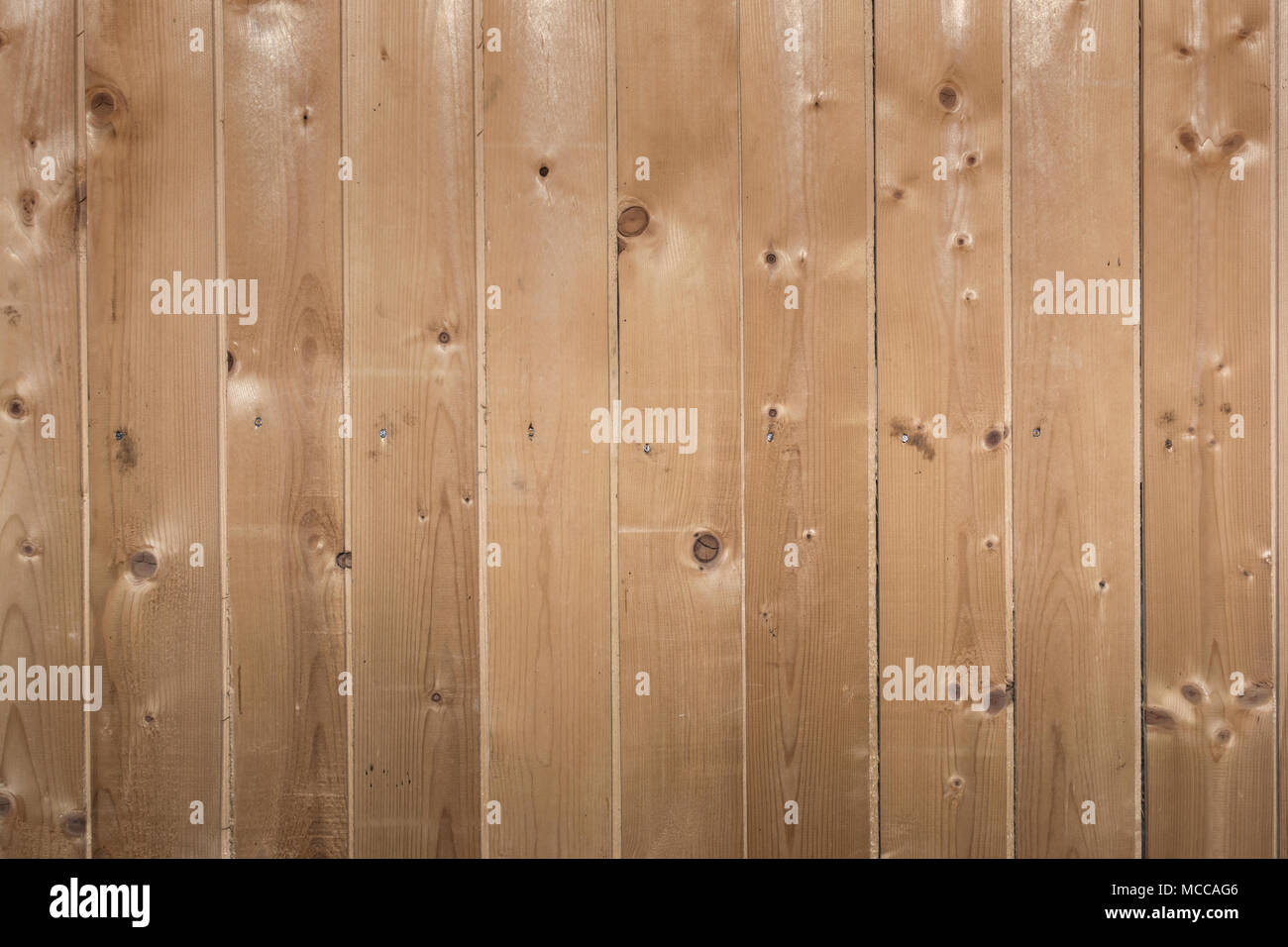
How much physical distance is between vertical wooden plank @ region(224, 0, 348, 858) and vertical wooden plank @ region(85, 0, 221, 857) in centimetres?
4

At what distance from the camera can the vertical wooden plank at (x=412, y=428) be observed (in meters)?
1.20

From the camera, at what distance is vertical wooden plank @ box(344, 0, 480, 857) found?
3.93ft

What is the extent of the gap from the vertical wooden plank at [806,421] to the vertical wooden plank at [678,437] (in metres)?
0.03

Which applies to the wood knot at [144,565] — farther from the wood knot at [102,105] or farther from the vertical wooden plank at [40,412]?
the wood knot at [102,105]

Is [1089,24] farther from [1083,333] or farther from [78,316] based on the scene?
[78,316]

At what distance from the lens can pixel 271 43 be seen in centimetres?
120

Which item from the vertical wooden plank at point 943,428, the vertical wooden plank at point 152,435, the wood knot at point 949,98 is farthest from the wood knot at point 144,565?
the wood knot at point 949,98

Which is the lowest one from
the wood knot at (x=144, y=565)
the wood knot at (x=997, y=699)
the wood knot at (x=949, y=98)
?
the wood knot at (x=997, y=699)

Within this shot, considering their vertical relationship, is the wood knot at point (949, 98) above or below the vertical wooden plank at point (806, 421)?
above

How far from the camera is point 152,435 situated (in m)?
1.20

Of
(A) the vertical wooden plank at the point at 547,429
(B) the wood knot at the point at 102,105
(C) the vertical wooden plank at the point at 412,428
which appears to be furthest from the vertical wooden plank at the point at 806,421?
(B) the wood knot at the point at 102,105

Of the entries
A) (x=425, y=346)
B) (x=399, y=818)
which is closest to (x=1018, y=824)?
(x=399, y=818)

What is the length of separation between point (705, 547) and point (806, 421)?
0.87 ft

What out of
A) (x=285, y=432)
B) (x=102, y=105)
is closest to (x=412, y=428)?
(x=285, y=432)
